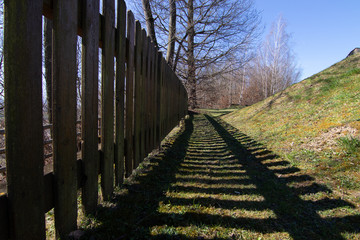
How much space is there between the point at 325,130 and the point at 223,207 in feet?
11.1

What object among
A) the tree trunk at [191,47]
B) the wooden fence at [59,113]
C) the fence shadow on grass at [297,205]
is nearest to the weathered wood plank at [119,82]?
the wooden fence at [59,113]

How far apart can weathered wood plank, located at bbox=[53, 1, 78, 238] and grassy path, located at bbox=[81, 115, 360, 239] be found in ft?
1.21

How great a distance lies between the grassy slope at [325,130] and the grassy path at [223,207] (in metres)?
0.33

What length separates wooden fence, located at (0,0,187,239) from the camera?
102cm

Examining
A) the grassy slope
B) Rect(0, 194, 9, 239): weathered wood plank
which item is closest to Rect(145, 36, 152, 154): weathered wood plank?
Rect(0, 194, 9, 239): weathered wood plank

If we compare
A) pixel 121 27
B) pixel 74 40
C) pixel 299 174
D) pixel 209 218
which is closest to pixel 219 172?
pixel 299 174

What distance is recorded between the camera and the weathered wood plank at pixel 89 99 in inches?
60.5

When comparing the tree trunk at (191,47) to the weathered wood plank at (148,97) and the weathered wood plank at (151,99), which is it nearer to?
the weathered wood plank at (151,99)

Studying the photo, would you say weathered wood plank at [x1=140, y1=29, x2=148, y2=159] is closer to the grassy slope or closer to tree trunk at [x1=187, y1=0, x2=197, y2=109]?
the grassy slope

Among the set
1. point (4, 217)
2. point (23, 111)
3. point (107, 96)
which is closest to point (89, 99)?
point (107, 96)

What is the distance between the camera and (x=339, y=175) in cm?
279

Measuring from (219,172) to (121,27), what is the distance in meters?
2.50

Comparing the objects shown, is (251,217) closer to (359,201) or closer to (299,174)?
(359,201)

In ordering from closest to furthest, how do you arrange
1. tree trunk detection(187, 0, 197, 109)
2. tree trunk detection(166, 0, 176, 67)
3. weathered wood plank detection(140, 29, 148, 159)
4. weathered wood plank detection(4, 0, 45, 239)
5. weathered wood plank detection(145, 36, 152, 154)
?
weathered wood plank detection(4, 0, 45, 239) < weathered wood plank detection(140, 29, 148, 159) < weathered wood plank detection(145, 36, 152, 154) < tree trunk detection(166, 0, 176, 67) < tree trunk detection(187, 0, 197, 109)
